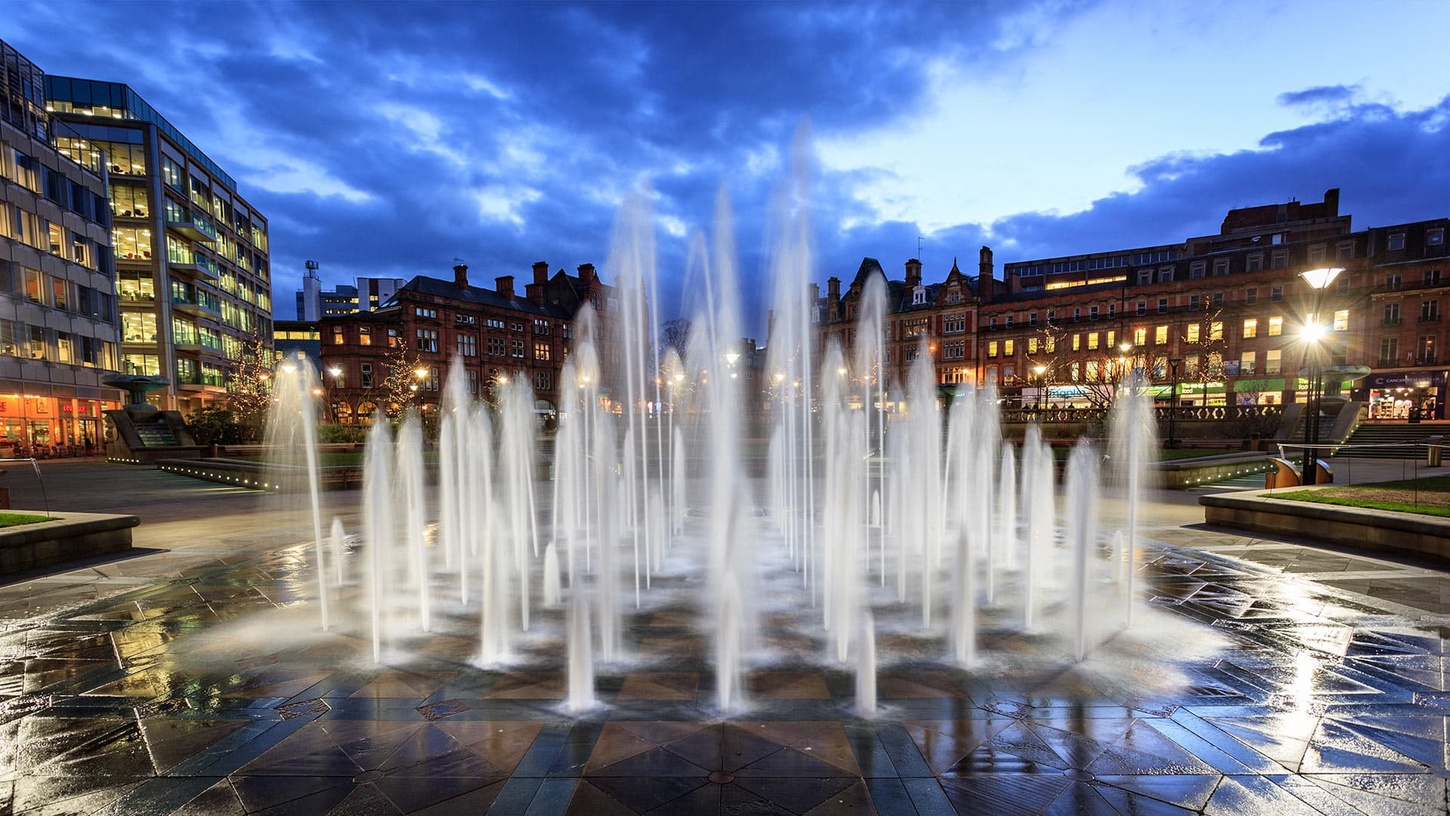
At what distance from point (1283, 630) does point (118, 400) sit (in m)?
58.4

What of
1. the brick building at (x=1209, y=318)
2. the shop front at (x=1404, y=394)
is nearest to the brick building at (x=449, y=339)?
the brick building at (x=1209, y=318)

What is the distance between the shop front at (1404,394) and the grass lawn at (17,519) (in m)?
68.7

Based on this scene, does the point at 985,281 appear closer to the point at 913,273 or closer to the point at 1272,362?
the point at 913,273

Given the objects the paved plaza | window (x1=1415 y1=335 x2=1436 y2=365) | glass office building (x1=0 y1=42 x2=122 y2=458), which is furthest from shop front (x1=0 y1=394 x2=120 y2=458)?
window (x1=1415 y1=335 x2=1436 y2=365)

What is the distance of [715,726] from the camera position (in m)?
4.59

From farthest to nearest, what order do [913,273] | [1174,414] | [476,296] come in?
1. [913,273]
2. [476,296]
3. [1174,414]

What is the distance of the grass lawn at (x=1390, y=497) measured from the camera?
1041cm

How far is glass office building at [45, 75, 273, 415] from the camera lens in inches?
1807

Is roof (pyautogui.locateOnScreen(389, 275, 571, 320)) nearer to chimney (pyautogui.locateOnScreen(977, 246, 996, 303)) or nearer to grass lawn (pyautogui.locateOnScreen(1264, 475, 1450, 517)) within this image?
chimney (pyautogui.locateOnScreen(977, 246, 996, 303))

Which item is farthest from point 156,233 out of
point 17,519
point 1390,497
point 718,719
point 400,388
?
point 1390,497

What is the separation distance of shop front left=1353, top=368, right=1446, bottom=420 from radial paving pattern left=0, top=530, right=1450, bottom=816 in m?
56.7

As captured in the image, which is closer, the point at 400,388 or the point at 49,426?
the point at 49,426

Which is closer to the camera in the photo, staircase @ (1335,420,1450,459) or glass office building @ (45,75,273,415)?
staircase @ (1335,420,1450,459)

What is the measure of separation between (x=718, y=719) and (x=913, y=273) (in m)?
70.9
